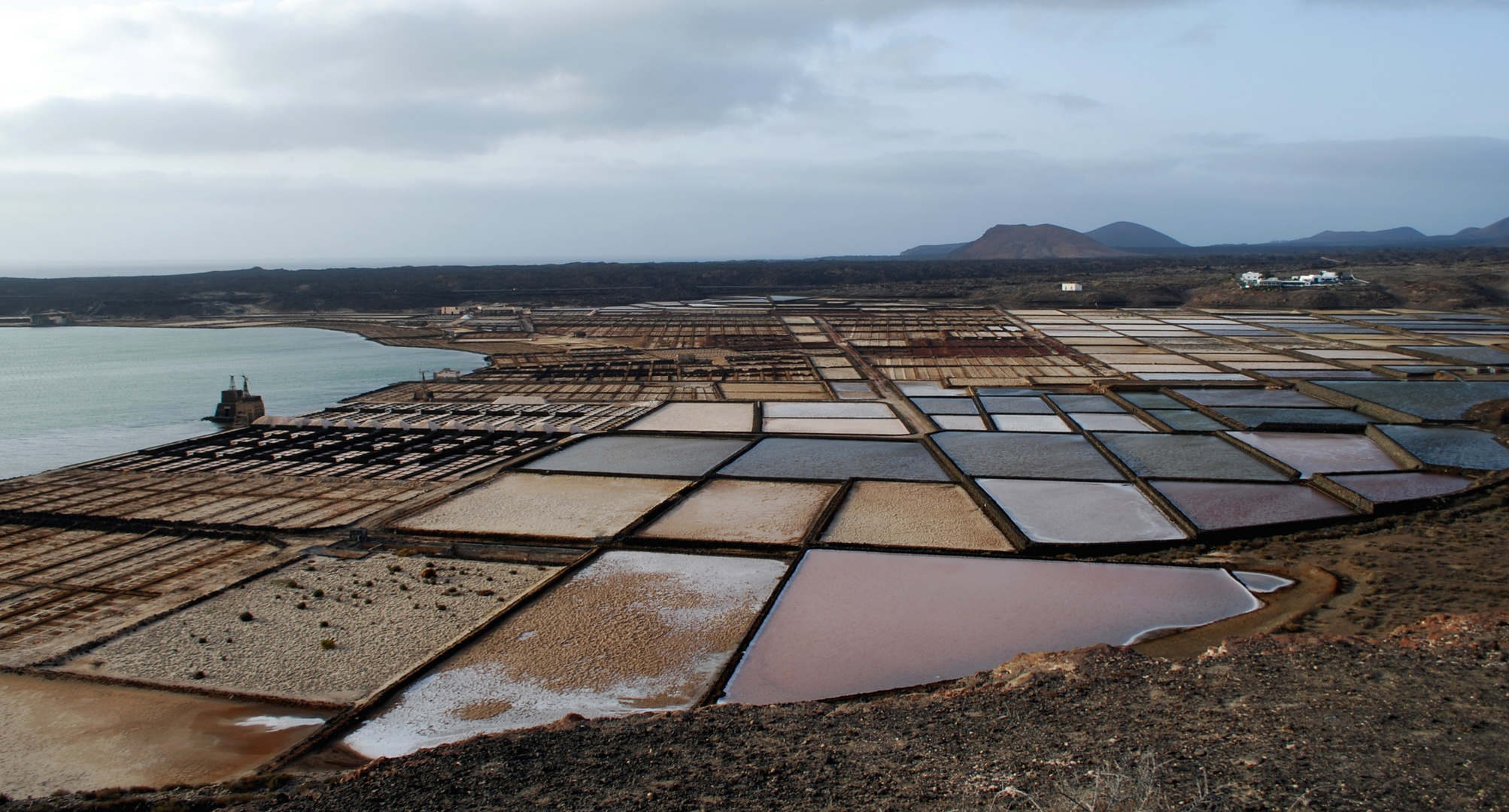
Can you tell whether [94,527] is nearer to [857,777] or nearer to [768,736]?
[768,736]

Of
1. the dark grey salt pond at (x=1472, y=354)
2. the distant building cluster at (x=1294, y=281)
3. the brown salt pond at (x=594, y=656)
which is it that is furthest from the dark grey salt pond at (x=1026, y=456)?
the distant building cluster at (x=1294, y=281)

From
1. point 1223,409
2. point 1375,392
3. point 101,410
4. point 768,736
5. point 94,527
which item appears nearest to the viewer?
point 768,736

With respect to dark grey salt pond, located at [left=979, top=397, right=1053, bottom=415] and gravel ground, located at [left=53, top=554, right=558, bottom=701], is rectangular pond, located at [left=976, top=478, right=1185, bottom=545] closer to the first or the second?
dark grey salt pond, located at [left=979, top=397, right=1053, bottom=415]

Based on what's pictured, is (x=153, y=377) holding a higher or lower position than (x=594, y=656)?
higher

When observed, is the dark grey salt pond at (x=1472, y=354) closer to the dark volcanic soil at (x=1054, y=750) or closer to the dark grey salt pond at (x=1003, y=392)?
the dark grey salt pond at (x=1003, y=392)

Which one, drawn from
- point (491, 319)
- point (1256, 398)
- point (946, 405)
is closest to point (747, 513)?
point (946, 405)

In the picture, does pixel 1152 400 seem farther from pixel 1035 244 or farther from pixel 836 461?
pixel 1035 244

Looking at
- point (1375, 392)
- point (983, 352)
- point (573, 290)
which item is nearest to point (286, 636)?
point (1375, 392)
